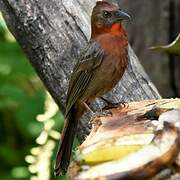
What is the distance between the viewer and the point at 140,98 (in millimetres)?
3797

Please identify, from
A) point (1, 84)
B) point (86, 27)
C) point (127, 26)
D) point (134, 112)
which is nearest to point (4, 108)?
point (1, 84)

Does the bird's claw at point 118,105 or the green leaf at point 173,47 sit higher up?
the green leaf at point 173,47

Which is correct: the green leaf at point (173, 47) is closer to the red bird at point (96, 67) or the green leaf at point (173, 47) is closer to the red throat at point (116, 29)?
the red bird at point (96, 67)

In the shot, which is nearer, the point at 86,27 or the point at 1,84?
the point at 86,27

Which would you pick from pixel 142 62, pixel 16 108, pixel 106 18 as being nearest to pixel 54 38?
pixel 106 18

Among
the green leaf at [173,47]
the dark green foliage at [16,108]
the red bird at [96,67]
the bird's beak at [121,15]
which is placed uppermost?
the green leaf at [173,47]

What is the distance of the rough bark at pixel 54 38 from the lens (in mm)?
3766

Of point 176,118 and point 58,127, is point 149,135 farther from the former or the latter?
point 58,127

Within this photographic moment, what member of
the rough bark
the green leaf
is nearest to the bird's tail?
the rough bark

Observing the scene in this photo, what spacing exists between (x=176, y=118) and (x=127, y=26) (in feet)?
8.03

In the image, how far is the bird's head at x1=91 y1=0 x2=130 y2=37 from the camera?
13.2 feet

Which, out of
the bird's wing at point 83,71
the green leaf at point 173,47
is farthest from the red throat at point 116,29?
the green leaf at point 173,47

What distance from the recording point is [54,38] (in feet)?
12.4

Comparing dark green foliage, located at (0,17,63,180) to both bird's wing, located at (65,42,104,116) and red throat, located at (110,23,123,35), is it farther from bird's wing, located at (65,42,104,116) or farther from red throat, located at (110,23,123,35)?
red throat, located at (110,23,123,35)
